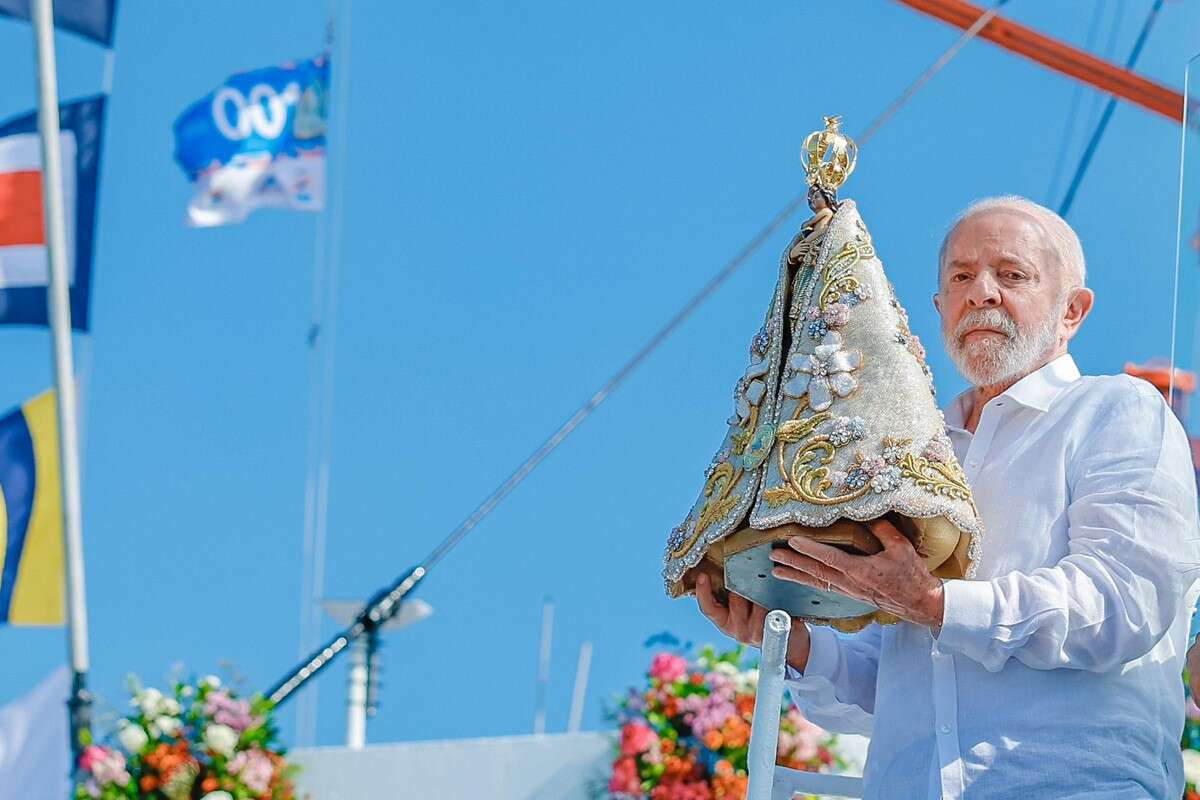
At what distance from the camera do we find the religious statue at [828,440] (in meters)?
2.36

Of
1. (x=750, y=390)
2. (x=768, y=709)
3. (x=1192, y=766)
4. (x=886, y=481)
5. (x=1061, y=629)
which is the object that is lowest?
(x=1192, y=766)

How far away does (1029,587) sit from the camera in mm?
2447

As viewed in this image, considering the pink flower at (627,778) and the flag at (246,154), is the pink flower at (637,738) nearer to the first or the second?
the pink flower at (627,778)

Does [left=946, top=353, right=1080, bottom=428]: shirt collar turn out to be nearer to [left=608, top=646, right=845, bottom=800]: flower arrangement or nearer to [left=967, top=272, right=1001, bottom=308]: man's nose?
[left=967, top=272, right=1001, bottom=308]: man's nose

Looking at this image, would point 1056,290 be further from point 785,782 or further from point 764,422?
point 785,782

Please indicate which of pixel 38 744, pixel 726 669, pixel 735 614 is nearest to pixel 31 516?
pixel 38 744

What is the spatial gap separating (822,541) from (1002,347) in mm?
538

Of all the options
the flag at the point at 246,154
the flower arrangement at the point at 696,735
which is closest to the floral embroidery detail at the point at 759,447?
the flower arrangement at the point at 696,735

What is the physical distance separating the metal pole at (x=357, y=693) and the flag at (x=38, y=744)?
2.96 ft

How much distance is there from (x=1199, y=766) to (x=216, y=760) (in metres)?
2.61

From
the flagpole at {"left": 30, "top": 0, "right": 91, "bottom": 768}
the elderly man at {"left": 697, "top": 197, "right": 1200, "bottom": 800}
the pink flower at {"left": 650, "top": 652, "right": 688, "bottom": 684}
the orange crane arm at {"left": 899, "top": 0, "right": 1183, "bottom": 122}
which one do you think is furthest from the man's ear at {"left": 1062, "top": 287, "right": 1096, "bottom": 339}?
the orange crane arm at {"left": 899, "top": 0, "right": 1183, "bottom": 122}

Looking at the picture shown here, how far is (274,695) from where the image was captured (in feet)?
20.8

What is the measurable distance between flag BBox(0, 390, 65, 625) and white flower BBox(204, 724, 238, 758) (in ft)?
6.55

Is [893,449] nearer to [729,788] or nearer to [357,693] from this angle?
[729,788]
